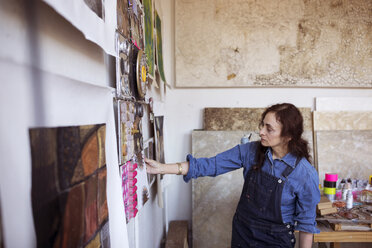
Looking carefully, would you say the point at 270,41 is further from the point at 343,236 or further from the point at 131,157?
the point at 131,157

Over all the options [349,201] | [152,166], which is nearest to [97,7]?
[152,166]

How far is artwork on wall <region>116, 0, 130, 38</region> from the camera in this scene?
0.89 meters

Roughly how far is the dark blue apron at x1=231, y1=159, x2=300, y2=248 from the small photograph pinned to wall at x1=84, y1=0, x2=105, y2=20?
125cm

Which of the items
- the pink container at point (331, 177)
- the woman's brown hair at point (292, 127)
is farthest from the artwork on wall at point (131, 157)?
the pink container at point (331, 177)

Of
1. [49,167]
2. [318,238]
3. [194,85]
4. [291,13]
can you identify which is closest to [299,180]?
[318,238]

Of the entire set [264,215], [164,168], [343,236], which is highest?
[164,168]

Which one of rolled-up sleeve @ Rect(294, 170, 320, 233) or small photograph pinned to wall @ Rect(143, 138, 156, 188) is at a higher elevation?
small photograph pinned to wall @ Rect(143, 138, 156, 188)

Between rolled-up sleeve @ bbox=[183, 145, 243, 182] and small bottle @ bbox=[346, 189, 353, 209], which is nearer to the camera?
rolled-up sleeve @ bbox=[183, 145, 243, 182]

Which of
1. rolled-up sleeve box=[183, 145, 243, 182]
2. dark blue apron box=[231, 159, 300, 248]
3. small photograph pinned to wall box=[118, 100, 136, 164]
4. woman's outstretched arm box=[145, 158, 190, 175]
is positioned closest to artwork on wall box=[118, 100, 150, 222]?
small photograph pinned to wall box=[118, 100, 136, 164]

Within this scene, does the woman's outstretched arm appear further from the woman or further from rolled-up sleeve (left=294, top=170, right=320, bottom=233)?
rolled-up sleeve (left=294, top=170, right=320, bottom=233)

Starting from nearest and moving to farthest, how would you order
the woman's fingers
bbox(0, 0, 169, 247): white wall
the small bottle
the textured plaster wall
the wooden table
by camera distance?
bbox(0, 0, 169, 247): white wall < the woman's fingers < the wooden table < the small bottle < the textured plaster wall

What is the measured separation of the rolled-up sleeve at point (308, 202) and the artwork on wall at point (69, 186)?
114 cm

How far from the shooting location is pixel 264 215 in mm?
1479

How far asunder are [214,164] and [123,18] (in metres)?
1.01
